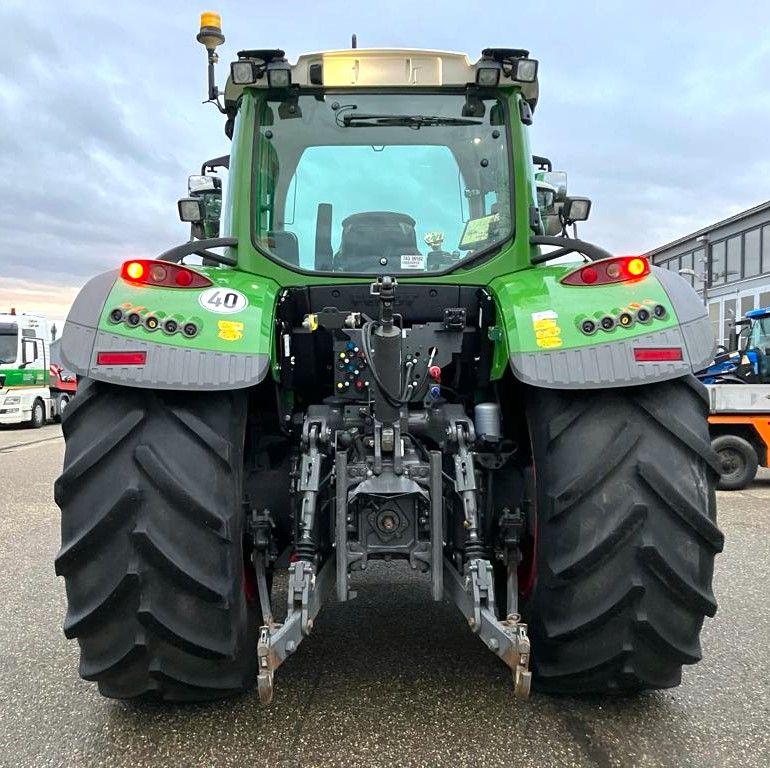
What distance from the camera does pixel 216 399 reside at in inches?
90.9

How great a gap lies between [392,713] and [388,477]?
92cm

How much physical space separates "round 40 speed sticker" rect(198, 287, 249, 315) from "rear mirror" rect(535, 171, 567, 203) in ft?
6.38

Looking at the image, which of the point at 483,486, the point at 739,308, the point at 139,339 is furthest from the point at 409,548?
the point at 739,308

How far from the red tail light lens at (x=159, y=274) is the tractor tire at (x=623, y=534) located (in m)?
1.31

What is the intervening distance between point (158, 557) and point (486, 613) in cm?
101

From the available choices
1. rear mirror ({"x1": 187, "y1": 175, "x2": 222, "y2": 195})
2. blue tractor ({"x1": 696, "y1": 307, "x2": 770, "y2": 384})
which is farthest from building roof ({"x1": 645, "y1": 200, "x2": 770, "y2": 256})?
rear mirror ({"x1": 187, "y1": 175, "x2": 222, "y2": 195})

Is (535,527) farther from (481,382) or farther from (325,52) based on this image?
(325,52)

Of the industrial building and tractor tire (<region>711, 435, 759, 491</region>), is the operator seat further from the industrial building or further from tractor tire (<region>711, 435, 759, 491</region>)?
the industrial building

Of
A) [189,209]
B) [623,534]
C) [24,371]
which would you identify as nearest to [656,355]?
[623,534]

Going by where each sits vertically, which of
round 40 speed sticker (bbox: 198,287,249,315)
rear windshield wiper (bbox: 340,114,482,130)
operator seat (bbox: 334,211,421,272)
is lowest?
round 40 speed sticker (bbox: 198,287,249,315)

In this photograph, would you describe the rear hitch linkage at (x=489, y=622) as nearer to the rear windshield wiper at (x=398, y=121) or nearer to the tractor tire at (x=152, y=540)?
the tractor tire at (x=152, y=540)

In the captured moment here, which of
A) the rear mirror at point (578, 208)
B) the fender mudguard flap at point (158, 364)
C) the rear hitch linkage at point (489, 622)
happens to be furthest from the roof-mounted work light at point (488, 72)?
the rear hitch linkage at point (489, 622)

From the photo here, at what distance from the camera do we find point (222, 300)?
2418 millimetres

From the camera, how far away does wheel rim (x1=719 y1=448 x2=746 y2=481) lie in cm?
855
